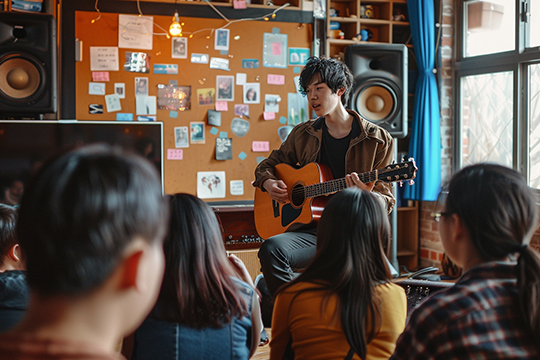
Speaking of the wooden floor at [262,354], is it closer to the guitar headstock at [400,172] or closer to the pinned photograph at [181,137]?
the guitar headstock at [400,172]

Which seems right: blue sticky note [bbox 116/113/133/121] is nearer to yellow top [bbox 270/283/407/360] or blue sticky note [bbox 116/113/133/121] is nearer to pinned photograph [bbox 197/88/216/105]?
pinned photograph [bbox 197/88/216/105]

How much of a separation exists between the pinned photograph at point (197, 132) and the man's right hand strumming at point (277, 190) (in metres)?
1.28

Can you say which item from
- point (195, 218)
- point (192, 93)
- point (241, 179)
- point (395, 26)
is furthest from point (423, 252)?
point (195, 218)

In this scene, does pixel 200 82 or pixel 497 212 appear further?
pixel 200 82

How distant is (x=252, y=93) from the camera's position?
3967 mm

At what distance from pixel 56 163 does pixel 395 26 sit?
4197 mm

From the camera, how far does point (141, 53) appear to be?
376 cm

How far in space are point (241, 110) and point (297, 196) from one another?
147 cm

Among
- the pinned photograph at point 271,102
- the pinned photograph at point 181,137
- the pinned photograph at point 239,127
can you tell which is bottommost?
the pinned photograph at point 181,137

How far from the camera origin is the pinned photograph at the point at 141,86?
377 cm

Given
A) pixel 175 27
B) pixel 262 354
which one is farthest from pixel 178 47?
pixel 262 354

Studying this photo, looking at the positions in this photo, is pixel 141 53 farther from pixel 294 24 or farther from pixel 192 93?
pixel 294 24

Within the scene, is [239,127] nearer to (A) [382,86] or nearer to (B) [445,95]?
(A) [382,86]

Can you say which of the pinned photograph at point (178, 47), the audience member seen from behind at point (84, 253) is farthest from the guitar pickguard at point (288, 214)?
the audience member seen from behind at point (84, 253)
